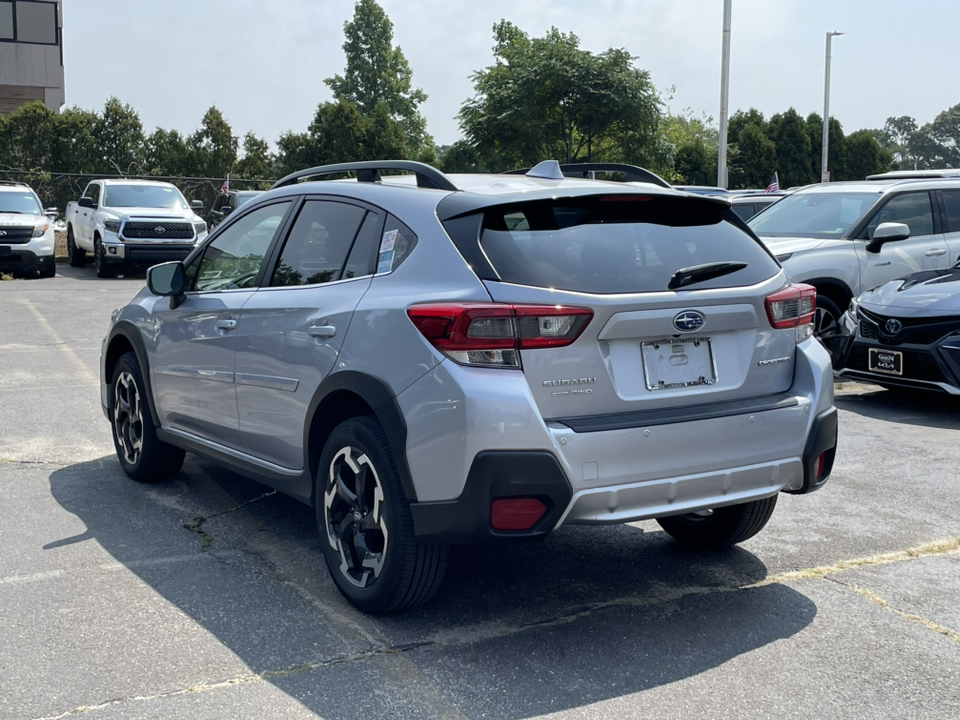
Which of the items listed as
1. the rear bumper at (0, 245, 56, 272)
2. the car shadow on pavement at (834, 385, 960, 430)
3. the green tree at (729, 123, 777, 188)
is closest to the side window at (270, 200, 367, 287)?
the car shadow on pavement at (834, 385, 960, 430)

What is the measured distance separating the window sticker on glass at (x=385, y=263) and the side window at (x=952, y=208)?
8658 millimetres

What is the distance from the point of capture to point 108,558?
4.75m

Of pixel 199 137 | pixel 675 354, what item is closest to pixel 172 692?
pixel 675 354

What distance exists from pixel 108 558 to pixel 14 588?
47cm

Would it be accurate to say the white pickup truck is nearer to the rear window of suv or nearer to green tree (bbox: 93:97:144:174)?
green tree (bbox: 93:97:144:174)

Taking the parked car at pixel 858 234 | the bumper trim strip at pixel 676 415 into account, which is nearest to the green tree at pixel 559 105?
the parked car at pixel 858 234

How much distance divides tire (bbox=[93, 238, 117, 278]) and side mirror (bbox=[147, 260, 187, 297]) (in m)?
16.7

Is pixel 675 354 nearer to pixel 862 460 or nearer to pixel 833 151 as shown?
pixel 862 460

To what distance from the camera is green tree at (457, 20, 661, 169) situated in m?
36.7

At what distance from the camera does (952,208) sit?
11.2 metres

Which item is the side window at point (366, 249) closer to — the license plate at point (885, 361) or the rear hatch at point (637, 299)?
the rear hatch at point (637, 299)

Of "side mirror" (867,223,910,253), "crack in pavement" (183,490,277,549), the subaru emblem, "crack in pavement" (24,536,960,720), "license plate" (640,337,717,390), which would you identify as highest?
"side mirror" (867,223,910,253)

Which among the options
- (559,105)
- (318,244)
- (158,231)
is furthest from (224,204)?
(318,244)

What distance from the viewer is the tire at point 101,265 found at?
21.3 metres
